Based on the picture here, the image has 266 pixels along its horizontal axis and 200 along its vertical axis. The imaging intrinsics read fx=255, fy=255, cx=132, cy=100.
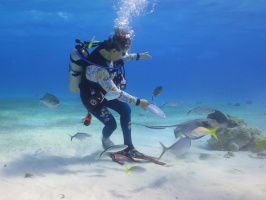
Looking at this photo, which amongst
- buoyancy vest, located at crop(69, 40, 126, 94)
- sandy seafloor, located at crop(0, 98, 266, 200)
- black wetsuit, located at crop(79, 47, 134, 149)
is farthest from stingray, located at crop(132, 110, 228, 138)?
buoyancy vest, located at crop(69, 40, 126, 94)

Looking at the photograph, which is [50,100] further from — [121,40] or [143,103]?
[143,103]

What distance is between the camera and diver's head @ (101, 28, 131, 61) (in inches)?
204

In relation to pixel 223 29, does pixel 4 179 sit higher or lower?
lower

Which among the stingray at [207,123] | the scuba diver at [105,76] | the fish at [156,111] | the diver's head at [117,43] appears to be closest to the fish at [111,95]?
the scuba diver at [105,76]

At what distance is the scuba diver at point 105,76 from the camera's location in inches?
204

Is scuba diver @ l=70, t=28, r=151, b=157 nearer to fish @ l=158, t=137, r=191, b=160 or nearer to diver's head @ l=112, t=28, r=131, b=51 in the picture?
diver's head @ l=112, t=28, r=131, b=51

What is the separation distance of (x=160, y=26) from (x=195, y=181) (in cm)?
4033

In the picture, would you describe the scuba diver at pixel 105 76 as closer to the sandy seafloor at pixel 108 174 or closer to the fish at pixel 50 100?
the sandy seafloor at pixel 108 174

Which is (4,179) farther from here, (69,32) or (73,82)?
(69,32)

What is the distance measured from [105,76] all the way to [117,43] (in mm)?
715

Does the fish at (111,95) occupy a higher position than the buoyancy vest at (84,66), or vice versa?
the buoyancy vest at (84,66)

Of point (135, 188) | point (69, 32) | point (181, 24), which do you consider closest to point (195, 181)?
point (135, 188)

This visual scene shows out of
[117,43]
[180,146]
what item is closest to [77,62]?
[117,43]

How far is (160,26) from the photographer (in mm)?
42438
